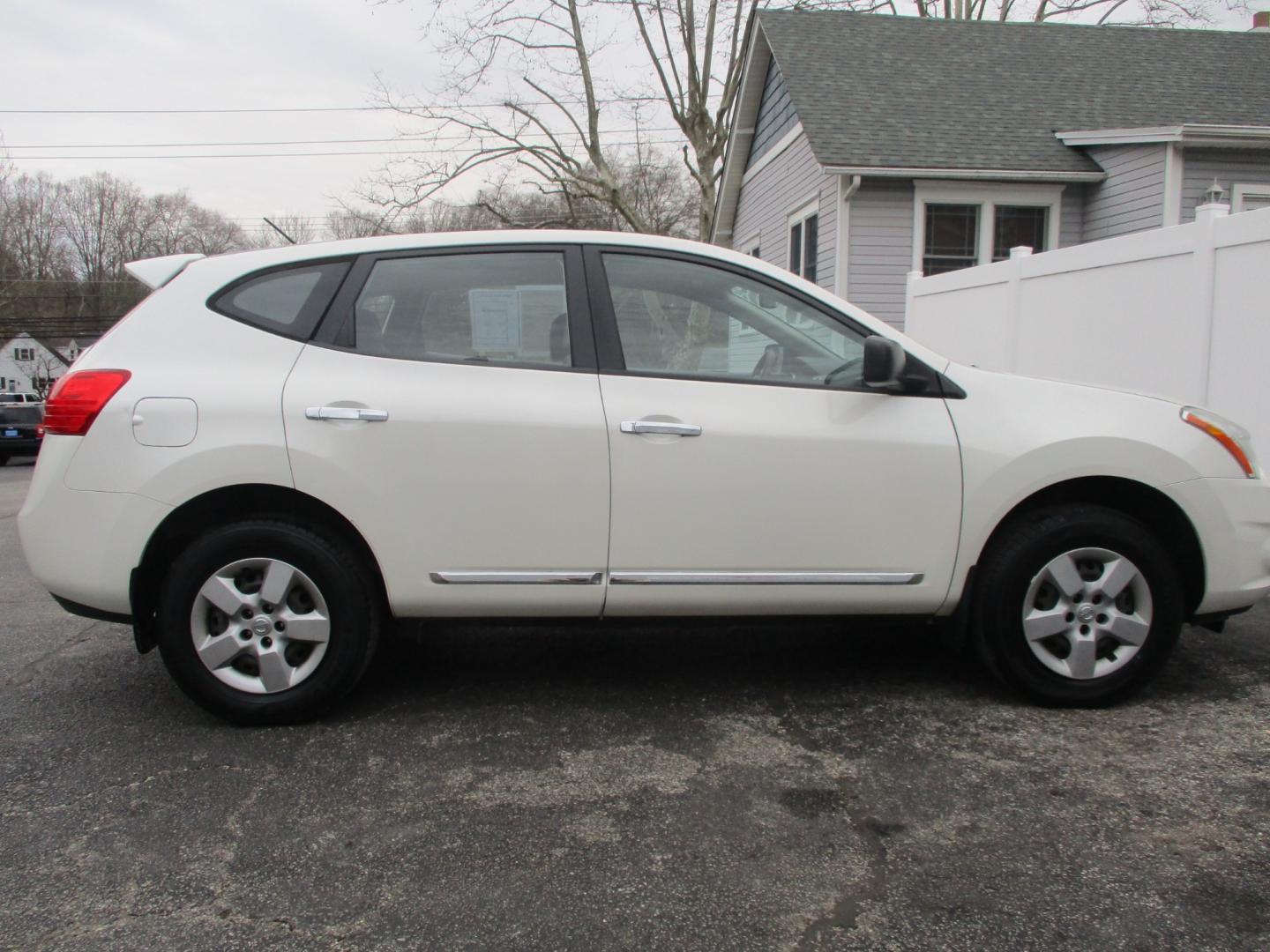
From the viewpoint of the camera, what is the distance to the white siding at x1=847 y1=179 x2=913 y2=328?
42.5 feet

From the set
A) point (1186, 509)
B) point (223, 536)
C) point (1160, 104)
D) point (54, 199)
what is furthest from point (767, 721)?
point (54, 199)

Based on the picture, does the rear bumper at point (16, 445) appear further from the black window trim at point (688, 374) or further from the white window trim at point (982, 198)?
the black window trim at point (688, 374)

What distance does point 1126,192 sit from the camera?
12586mm

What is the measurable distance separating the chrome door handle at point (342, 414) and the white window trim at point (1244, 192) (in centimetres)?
1262

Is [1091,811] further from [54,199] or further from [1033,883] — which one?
[54,199]

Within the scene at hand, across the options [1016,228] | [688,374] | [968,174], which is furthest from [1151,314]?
[1016,228]

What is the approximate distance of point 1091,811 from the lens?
288 centimetres

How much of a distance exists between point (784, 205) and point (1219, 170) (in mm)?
6052

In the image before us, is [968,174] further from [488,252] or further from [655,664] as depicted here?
[488,252]

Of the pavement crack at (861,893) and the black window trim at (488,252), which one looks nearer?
the pavement crack at (861,893)

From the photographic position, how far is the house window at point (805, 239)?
1416 centimetres

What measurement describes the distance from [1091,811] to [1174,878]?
369mm

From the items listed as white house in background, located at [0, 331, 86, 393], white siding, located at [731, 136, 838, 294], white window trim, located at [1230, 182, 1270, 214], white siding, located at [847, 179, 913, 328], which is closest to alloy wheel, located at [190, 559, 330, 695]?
white siding, located at [847, 179, 913, 328]

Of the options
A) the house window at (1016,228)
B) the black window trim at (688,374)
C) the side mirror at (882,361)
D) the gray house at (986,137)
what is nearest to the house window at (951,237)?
the gray house at (986,137)
